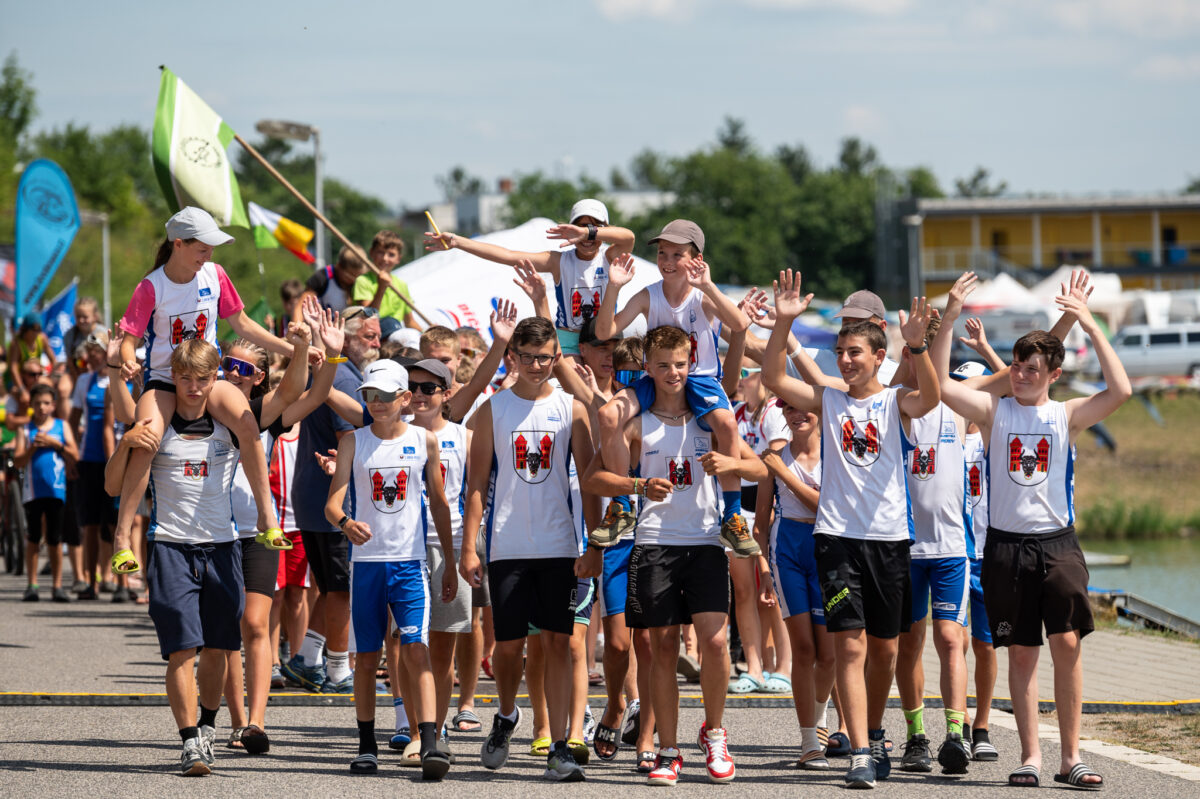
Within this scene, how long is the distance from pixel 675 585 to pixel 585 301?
2174 mm

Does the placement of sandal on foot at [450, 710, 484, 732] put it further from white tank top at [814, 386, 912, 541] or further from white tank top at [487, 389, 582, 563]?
white tank top at [814, 386, 912, 541]

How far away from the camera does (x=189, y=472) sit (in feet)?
23.1

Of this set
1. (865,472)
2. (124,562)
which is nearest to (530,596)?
(865,472)

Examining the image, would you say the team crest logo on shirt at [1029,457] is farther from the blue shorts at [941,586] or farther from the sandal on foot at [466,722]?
the sandal on foot at [466,722]

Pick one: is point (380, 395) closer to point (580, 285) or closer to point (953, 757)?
point (580, 285)

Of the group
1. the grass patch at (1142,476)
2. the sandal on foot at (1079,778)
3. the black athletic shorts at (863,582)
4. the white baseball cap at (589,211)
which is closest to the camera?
the sandal on foot at (1079,778)

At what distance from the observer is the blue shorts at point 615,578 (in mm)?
7301

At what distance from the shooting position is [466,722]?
8.05m

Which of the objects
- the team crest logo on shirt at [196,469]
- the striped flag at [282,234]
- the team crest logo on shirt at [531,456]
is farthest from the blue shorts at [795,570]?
the striped flag at [282,234]

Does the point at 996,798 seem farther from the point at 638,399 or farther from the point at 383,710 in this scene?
the point at 383,710

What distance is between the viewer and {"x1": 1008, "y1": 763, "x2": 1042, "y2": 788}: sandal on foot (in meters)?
6.58

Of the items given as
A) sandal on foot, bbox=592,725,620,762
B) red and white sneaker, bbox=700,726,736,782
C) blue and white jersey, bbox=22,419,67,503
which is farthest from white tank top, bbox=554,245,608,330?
blue and white jersey, bbox=22,419,67,503

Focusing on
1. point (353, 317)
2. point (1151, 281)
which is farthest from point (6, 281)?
point (1151, 281)

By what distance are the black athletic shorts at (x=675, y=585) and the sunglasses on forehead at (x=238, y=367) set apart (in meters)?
2.49
